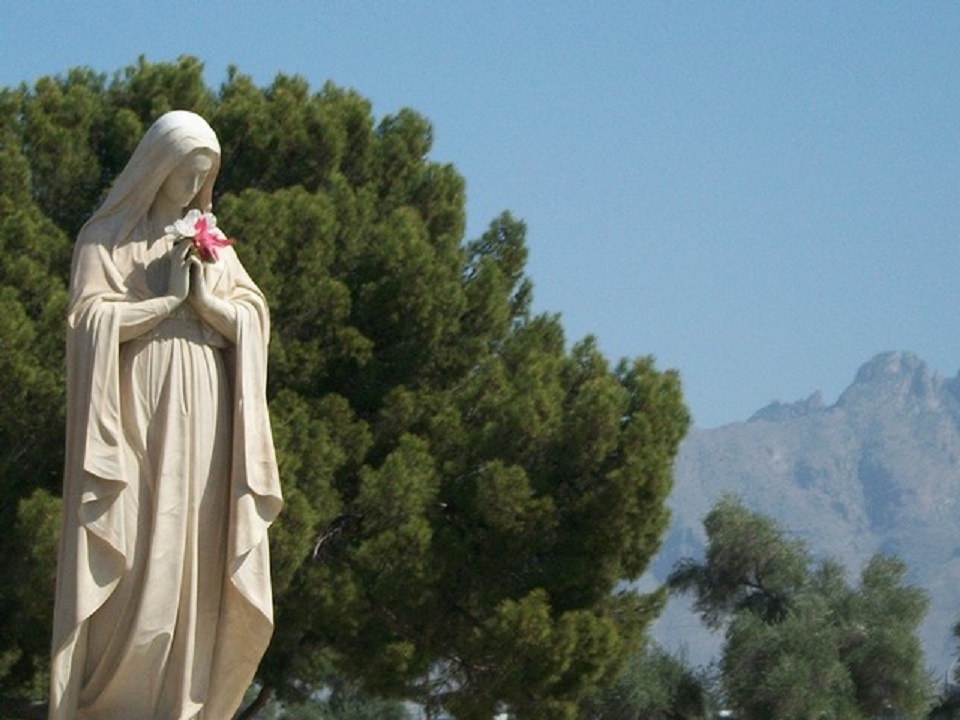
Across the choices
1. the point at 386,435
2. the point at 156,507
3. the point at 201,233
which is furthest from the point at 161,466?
the point at 386,435

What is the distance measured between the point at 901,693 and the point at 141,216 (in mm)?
19593

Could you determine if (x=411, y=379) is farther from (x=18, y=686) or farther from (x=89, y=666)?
(x=89, y=666)

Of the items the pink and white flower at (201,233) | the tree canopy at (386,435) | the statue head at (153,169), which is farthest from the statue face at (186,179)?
the tree canopy at (386,435)

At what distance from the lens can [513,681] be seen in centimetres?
1998

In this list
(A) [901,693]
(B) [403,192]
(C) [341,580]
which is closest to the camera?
(C) [341,580]

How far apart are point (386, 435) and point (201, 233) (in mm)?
11223

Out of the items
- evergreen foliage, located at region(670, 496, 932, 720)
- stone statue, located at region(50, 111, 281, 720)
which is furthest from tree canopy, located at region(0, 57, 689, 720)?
stone statue, located at region(50, 111, 281, 720)

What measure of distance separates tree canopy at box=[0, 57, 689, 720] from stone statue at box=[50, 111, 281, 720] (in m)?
9.01

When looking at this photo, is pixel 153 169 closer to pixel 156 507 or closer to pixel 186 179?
pixel 186 179

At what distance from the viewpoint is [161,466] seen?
9328mm

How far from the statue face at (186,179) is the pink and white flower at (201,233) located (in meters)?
0.10

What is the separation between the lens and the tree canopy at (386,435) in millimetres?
19422

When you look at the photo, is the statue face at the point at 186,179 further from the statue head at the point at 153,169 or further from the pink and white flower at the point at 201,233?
the pink and white flower at the point at 201,233

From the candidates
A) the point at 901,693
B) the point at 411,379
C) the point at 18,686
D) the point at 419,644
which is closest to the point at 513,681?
the point at 419,644
